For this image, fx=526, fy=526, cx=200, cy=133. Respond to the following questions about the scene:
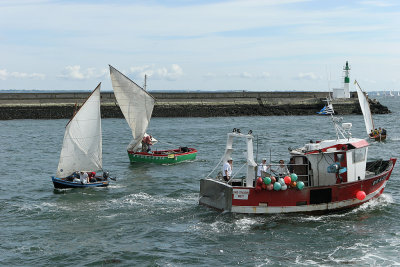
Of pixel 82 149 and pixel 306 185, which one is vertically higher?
pixel 82 149

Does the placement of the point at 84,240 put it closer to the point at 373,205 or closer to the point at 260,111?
the point at 373,205

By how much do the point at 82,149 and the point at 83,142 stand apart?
19.0 inches

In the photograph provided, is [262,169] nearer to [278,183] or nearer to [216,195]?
[278,183]

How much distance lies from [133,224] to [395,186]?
17329mm

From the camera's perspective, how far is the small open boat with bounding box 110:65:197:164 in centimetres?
4325

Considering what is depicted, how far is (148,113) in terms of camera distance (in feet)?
153

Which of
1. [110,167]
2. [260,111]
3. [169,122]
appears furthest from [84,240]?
[260,111]

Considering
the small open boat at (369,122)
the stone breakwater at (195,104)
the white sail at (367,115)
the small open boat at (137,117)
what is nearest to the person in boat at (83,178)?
the small open boat at (137,117)

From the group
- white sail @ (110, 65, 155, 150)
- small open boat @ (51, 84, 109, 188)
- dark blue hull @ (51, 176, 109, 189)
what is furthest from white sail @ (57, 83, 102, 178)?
white sail @ (110, 65, 155, 150)

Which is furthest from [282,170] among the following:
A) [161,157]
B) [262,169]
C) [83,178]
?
[161,157]

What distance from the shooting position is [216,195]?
84.4 feet

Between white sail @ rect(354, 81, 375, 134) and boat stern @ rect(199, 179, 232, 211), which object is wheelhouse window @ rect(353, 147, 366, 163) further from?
white sail @ rect(354, 81, 375, 134)

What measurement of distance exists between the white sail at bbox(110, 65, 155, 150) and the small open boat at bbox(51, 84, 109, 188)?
10.6 metres

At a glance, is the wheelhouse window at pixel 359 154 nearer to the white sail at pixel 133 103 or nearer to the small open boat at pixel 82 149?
the small open boat at pixel 82 149
